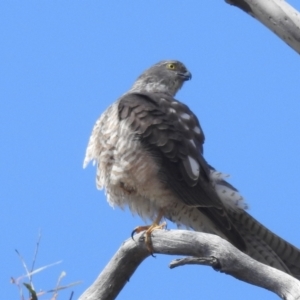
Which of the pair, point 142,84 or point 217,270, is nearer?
point 217,270

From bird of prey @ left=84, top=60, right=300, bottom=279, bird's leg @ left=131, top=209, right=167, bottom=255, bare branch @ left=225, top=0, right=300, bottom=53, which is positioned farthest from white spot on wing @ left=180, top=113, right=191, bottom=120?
bare branch @ left=225, top=0, right=300, bottom=53

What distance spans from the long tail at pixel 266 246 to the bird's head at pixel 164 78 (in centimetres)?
192

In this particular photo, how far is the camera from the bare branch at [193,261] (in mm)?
3824

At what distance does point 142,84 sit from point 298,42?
10.5 feet

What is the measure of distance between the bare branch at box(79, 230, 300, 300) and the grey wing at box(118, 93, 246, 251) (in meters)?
1.17

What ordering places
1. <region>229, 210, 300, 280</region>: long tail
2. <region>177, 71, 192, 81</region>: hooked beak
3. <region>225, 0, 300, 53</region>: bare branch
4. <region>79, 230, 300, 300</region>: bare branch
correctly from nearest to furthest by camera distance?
1. <region>79, 230, 300, 300</region>: bare branch
2. <region>225, 0, 300, 53</region>: bare branch
3. <region>229, 210, 300, 280</region>: long tail
4. <region>177, 71, 192, 81</region>: hooked beak

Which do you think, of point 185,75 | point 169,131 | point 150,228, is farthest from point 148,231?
point 185,75

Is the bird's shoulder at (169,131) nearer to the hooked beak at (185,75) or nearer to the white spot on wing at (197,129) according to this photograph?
the white spot on wing at (197,129)

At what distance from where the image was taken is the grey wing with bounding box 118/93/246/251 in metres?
6.29

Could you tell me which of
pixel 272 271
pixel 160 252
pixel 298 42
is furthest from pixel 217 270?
pixel 298 42

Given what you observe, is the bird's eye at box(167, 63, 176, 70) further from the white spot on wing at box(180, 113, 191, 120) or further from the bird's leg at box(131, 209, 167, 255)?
the bird's leg at box(131, 209, 167, 255)

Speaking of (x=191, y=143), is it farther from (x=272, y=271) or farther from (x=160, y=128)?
(x=272, y=271)

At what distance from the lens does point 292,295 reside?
362 centimetres

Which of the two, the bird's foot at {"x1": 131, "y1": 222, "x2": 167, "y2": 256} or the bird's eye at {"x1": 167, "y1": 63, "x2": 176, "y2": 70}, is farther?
the bird's eye at {"x1": 167, "y1": 63, "x2": 176, "y2": 70}
